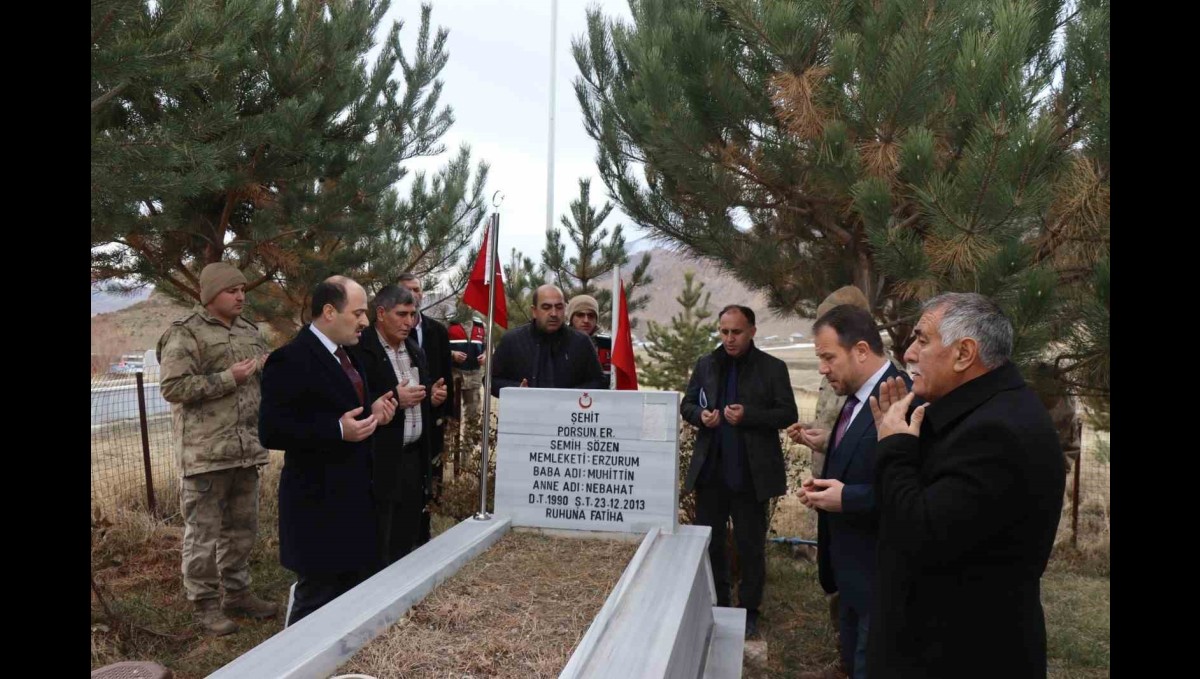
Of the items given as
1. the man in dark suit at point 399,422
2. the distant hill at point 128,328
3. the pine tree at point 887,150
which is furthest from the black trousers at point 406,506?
the distant hill at point 128,328

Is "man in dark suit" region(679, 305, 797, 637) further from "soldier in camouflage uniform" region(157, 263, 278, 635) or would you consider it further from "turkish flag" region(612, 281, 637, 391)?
"soldier in camouflage uniform" region(157, 263, 278, 635)

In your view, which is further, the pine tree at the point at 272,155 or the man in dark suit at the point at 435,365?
the man in dark suit at the point at 435,365

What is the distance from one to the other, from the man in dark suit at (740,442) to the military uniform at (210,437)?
2230mm

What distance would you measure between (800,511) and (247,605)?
4.94 meters

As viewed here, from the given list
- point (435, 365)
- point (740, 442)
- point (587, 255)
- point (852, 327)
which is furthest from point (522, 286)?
point (852, 327)

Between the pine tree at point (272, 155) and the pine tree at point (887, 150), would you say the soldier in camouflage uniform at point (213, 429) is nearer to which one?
the pine tree at point (272, 155)

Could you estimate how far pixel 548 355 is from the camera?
5.12 metres

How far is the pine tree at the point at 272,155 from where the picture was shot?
3.70 m

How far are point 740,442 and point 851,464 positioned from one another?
1481mm

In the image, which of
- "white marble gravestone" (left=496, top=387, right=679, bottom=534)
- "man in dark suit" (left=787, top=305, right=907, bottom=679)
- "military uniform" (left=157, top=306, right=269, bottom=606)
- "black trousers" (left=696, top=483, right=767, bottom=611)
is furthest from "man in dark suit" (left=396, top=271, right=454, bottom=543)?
"man in dark suit" (left=787, top=305, right=907, bottom=679)
